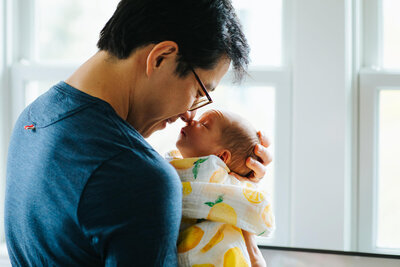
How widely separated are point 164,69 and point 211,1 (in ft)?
0.55

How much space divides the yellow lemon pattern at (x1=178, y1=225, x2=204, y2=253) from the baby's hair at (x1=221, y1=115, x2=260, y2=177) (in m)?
0.28

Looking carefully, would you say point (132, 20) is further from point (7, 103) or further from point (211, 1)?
point (7, 103)

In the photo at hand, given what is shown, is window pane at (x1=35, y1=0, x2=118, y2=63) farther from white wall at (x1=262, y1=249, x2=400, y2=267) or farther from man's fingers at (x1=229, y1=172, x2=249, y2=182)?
white wall at (x1=262, y1=249, x2=400, y2=267)

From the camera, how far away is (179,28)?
0.82 meters

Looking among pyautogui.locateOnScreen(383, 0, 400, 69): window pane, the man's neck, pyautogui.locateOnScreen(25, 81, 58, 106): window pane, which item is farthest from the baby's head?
pyautogui.locateOnScreen(25, 81, 58, 106): window pane

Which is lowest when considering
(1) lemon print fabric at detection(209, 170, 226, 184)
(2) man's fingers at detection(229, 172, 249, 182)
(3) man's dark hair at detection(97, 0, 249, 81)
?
(2) man's fingers at detection(229, 172, 249, 182)

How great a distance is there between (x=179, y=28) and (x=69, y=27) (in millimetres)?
1503

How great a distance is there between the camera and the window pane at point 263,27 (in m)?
1.94

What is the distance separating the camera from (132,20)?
2.76 ft

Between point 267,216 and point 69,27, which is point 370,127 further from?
point 69,27

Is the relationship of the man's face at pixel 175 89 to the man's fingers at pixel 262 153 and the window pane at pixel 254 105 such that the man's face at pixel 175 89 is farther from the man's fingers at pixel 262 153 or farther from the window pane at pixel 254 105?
the window pane at pixel 254 105

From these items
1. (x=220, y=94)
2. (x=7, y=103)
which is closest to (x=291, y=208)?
(x=220, y=94)

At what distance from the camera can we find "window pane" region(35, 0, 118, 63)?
2105mm

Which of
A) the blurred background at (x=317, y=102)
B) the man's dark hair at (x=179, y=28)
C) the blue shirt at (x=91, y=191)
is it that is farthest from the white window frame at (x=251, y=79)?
the blue shirt at (x=91, y=191)
